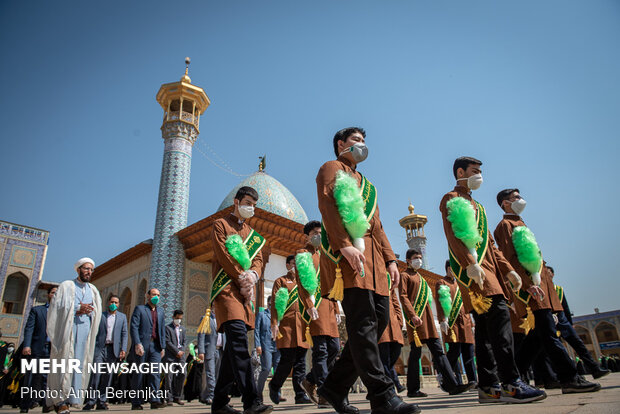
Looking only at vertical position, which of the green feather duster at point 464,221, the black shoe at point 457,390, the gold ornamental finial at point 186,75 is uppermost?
the gold ornamental finial at point 186,75

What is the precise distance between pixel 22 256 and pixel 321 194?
81.5 feet

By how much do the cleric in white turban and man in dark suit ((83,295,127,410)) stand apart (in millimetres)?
2043

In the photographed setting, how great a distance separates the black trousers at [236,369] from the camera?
308cm

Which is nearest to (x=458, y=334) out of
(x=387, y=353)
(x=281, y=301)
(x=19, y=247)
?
(x=387, y=353)

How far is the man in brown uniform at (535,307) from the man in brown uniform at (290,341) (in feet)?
7.61

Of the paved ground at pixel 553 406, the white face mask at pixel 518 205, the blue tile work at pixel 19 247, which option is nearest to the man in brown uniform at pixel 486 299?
the paved ground at pixel 553 406

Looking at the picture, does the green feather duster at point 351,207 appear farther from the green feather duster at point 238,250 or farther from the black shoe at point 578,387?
the black shoe at point 578,387

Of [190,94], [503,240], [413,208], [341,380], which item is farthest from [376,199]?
[413,208]

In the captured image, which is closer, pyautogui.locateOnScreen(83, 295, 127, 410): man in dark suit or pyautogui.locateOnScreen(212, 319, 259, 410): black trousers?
pyautogui.locateOnScreen(212, 319, 259, 410): black trousers

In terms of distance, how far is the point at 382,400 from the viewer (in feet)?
7.11

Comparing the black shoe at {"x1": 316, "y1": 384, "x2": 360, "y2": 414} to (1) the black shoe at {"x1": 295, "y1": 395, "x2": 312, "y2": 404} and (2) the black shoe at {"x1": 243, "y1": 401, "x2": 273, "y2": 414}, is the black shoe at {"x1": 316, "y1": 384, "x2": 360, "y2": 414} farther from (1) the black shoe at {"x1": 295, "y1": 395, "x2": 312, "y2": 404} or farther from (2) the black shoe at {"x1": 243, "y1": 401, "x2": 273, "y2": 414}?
(1) the black shoe at {"x1": 295, "y1": 395, "x2": 312, "y2": 404}

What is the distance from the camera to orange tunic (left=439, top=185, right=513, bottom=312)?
3.34 metres

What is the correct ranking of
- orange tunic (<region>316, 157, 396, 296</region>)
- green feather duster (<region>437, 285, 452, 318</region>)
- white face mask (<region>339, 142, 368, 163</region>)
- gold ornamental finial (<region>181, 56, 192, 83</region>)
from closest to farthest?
orange tunic (<region>316, 157, 396, 296</region>)
white face mask (<region>339, 142, 368, 163</region>)
green feather duster (<region>437, 285, 452, 318</region>)
gold ornamental finial (<region>181, 56, 192, 83</region>)

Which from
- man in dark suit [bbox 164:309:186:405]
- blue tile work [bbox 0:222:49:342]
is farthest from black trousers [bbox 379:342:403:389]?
blue tile work [bbox 0:222:49:342]
